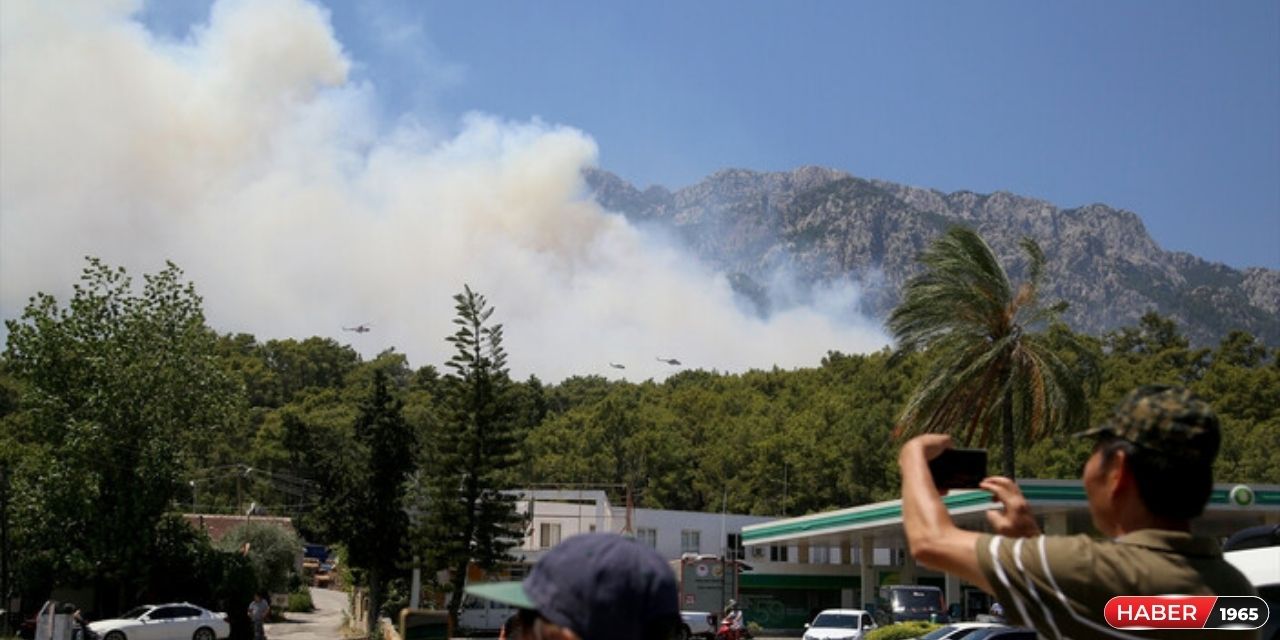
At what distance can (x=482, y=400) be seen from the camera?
4719 centimetres

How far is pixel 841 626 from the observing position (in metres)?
34.8

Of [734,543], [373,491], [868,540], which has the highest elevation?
[373,491]

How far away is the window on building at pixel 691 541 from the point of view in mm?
69000

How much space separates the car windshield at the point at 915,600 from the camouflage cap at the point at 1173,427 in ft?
121

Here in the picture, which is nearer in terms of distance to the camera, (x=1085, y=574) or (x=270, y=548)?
(x=1085, y=574)

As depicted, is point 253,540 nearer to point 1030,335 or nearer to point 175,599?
point 175,599

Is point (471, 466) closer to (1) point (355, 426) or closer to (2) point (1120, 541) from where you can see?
(1) point (355, 426)

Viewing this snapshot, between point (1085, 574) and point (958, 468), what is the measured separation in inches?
27.3

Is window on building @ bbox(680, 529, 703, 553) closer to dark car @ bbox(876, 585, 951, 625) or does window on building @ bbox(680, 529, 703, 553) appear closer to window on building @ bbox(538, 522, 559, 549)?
window on building @ bbox(538, 522, 559, 549)

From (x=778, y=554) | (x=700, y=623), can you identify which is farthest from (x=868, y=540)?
(x=778, y=554)

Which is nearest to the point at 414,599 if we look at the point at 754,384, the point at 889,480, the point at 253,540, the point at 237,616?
the point at 237,616

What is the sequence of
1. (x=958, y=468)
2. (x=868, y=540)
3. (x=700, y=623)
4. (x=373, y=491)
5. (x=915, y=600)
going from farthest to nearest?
1. (x=868, y=540)
2. (x=373, y=491)
3. (x=700, y=623)
4. (x=915, y=600)
5. (x=958, y=468)

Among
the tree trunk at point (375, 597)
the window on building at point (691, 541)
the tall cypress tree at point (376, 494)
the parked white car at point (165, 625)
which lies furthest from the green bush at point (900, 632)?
the window on building at point (691, 541)

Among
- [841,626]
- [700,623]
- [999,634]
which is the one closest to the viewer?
[999,634]
